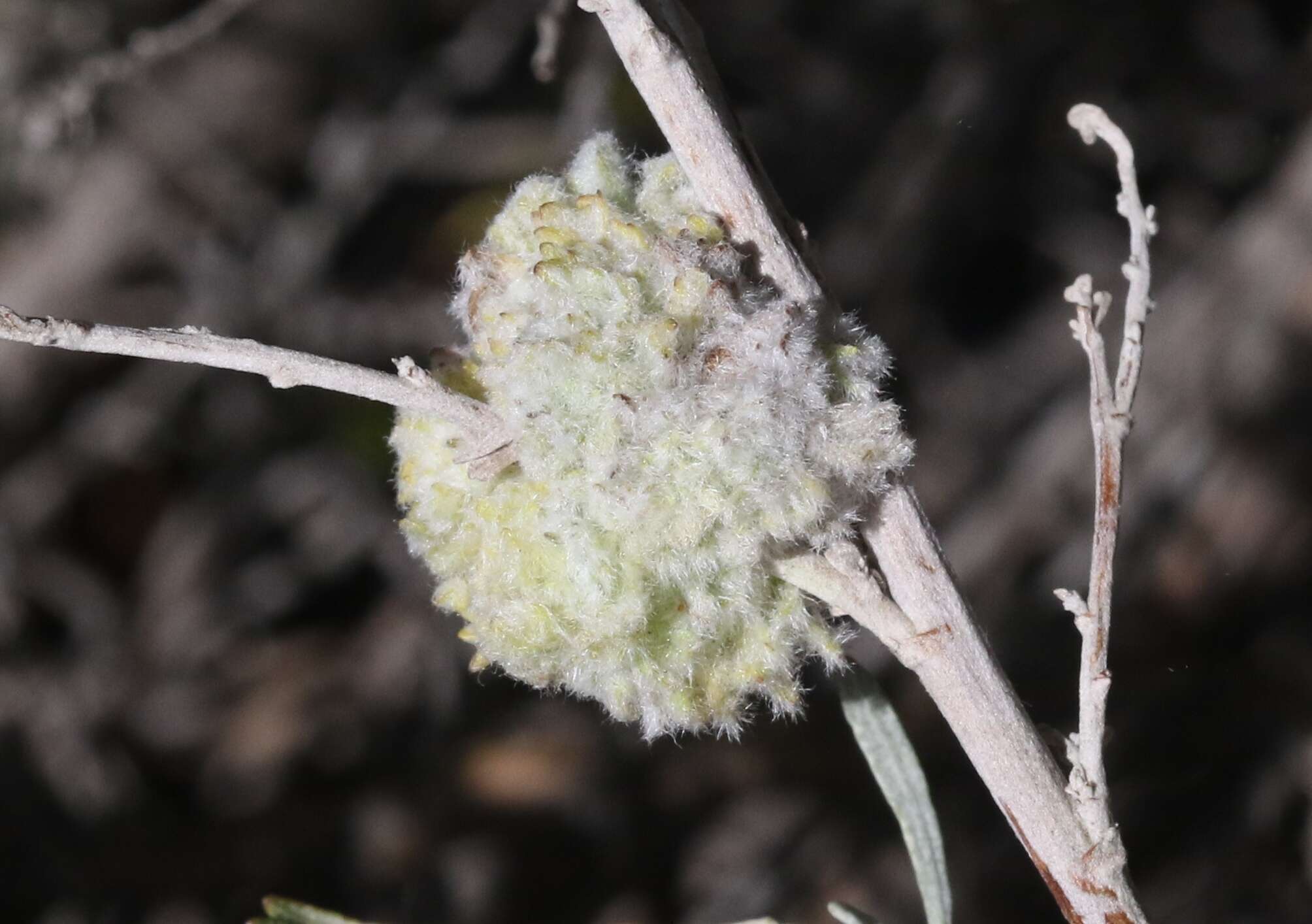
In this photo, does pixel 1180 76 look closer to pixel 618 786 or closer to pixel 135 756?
pixel 618 786

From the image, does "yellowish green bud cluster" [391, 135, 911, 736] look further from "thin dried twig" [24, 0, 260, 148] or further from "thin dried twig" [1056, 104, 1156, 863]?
"thin dried twig" [24, 0, 260, 148]

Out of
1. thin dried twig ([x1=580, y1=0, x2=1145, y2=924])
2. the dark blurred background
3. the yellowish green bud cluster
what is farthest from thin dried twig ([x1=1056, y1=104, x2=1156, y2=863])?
the dark blurred background

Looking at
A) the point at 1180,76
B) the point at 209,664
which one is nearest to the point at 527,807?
the point at 209,664

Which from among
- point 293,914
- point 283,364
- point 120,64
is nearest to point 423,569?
point 120,64

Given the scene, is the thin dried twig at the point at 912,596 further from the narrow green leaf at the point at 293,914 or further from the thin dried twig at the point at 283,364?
the narrow green leaf at the point at 293,914

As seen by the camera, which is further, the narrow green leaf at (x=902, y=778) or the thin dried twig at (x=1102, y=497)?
the narrow green leaf at (x=902, y=778)

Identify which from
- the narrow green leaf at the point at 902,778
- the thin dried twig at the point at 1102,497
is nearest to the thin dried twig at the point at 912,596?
the thin dried twig at the point at 1102,497
